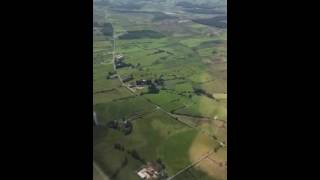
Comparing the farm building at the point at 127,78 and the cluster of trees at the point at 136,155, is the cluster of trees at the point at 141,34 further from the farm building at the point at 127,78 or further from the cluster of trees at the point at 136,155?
the cluster of trees at the point at 136,155

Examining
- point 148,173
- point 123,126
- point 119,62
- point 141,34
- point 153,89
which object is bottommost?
point 148,173

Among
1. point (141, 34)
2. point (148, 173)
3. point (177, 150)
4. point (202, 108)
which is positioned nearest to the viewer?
point (148, 173)

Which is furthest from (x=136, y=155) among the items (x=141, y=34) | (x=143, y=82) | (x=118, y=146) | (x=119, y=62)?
(x=141, y=34)

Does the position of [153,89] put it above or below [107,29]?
below

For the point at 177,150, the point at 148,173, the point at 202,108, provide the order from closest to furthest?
1. the point at 148,173
2. the point at 177,150
3. the point at 202,108

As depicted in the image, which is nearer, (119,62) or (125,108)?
(125,108)

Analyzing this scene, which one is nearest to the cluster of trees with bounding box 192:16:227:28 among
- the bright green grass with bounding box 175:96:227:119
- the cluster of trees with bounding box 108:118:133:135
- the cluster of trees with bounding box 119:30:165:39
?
the cluster of trees with bounding box 119:30:165:39

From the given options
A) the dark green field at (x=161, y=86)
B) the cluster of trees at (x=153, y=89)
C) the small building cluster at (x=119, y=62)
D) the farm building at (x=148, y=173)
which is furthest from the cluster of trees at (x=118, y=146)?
the small building cluster at (x=119, y=62)

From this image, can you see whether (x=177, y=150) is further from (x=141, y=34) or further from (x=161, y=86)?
(x=141, y=34)

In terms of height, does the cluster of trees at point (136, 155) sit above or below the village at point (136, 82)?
below

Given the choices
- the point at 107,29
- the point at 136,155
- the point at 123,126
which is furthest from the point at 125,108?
the point at 107,29

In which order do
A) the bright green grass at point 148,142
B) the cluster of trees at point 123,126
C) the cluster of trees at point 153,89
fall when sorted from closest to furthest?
the bright green grass at point 148,142
the cluster of trees at point 123,126
the cluster of trees at point 153,89

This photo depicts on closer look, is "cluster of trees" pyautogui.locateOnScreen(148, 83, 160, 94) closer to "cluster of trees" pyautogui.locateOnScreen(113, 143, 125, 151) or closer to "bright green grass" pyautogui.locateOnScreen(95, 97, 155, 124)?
"bright green grass" pyautogui.locateOnScreen(95, 97, 155, 124)
